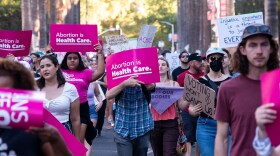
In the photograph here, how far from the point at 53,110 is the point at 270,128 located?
448 cm

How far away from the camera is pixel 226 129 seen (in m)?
5.99

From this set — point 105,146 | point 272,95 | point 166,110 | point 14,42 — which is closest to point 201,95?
point 166,110

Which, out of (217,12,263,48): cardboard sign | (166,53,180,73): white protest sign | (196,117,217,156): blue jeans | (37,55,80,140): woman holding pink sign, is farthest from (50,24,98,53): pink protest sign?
(166,53,180,73): white protest sign

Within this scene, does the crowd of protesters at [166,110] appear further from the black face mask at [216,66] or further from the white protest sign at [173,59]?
the white protest sign at [173,59]

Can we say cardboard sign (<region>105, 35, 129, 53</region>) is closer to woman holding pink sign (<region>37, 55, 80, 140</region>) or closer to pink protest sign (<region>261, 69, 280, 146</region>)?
woman holding pink sign (<region>37, 55, 80, 140</region>)

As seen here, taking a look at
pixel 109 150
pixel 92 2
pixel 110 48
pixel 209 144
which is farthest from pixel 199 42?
pixel 92 2

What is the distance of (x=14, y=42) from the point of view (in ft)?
48.6

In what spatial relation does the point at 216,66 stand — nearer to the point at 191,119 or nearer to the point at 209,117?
the point at 209,117

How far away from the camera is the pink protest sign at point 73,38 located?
12.8 m

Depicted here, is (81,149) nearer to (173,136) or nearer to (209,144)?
(209,144)

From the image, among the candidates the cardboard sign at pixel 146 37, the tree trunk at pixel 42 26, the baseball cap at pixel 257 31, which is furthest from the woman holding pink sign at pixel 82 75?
the tree trunk at pixel 42 26

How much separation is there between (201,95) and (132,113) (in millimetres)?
775

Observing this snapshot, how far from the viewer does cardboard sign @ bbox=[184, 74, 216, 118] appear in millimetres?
9547

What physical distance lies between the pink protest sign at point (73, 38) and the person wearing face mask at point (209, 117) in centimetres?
307
